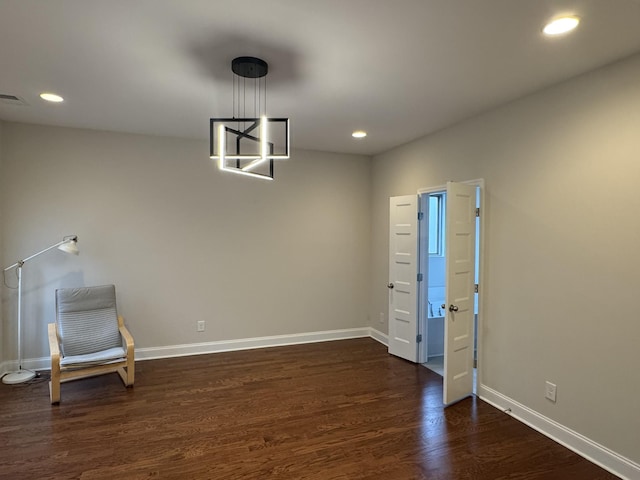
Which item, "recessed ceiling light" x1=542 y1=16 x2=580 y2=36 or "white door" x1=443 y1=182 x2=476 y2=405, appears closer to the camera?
"recessed ceiling light" x1=542 y1=16 x2=580 y2=36

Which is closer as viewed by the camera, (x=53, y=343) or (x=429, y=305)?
(x=53, y=343)

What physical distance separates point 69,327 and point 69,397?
0.74 m

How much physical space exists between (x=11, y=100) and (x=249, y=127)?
220 centimetres

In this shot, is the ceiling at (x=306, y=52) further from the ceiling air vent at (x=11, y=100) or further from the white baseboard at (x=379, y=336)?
the white baseboard at (x=379, y=336)

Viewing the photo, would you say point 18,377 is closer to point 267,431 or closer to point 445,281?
point 267,431

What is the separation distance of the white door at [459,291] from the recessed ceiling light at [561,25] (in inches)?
53.8

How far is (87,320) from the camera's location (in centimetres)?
394

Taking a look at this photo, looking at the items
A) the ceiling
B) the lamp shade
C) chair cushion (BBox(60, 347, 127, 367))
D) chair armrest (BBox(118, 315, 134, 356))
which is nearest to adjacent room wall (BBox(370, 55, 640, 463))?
the ceiling

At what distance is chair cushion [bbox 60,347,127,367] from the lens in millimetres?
3402

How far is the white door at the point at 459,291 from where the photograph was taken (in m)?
3.28

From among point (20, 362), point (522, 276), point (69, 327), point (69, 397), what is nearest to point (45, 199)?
point (69, 327)

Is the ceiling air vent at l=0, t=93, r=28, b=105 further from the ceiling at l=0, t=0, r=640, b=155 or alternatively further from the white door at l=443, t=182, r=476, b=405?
the white door at l=443, t=182, r=476, b=405

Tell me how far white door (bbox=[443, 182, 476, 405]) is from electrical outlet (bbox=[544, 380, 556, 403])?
0.72 meters

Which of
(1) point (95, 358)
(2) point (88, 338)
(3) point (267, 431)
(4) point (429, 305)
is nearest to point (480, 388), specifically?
(4) point (429, 305)
